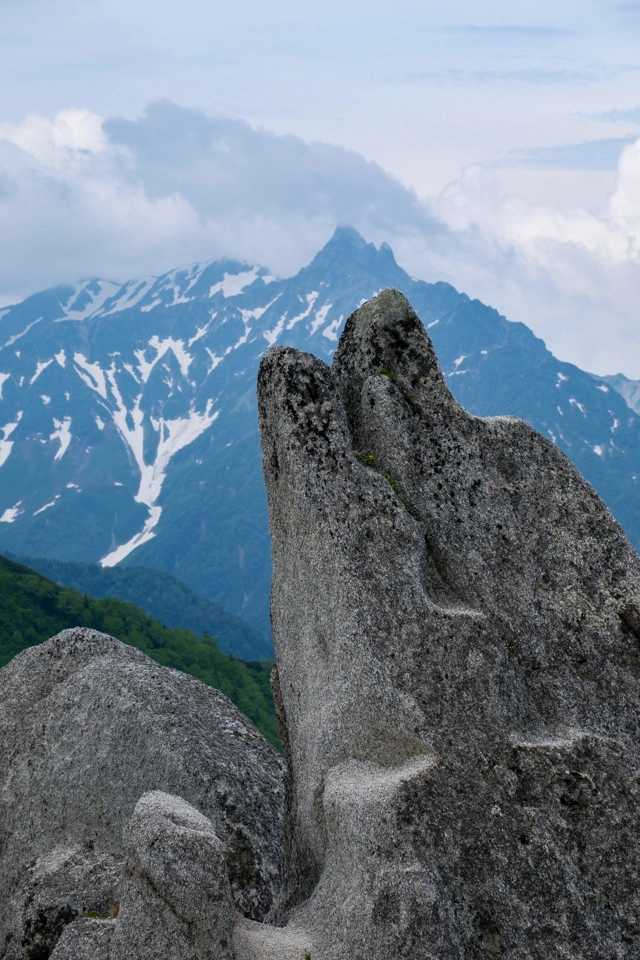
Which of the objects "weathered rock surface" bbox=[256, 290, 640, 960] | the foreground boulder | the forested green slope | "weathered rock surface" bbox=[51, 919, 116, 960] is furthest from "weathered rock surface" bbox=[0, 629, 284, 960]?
the forested green slope

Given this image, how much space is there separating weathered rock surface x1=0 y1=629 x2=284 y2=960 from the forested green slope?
2792 inches

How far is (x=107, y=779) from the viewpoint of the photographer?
21203 millimetres

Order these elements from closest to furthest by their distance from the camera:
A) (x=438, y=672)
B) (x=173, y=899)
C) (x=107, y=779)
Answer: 1. (x=173, y=899)
2. (x=438, y=672)
3. (x=107, y=779)

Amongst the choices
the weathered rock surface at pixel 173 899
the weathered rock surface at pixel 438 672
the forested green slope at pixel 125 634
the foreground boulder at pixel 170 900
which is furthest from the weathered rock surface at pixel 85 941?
the forested green slope at pixel 125 634

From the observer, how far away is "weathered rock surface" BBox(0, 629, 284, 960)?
789 inches

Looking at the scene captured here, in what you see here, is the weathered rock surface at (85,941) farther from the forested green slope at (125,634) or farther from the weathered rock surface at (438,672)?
the forested green slope at (125,634)

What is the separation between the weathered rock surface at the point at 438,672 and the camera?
1592 centimetres

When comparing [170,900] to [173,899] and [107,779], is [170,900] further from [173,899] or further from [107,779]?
[107,779]

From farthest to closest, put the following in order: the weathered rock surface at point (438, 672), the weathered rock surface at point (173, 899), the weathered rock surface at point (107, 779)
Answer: the weathered rock surface at point (107, 779) < the weathered rock surface at point (438, 672) < the weathered rock surface at point (173, 899)

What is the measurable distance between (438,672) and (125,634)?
327 ft

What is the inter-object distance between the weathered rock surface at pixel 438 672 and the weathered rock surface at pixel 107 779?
225cm

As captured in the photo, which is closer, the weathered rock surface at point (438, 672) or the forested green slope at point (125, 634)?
the weathered rock surface at point (438, 672)

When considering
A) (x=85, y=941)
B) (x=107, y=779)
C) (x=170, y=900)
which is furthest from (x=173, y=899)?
(x=107, y=779)

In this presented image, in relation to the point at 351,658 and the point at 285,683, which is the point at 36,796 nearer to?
the point at 285,683
